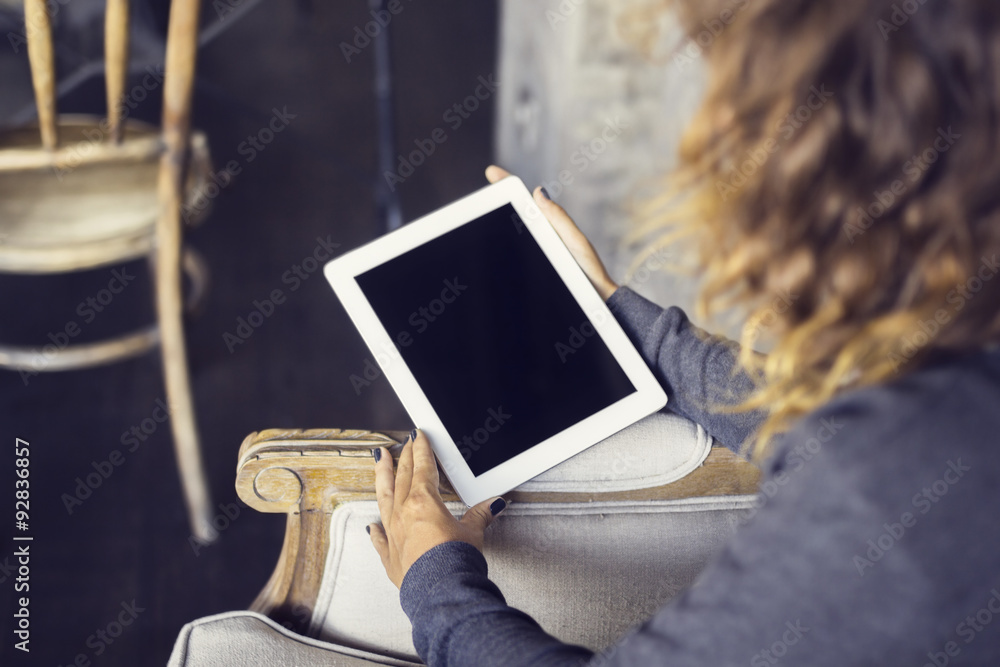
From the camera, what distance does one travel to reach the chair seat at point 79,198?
0.90 metres

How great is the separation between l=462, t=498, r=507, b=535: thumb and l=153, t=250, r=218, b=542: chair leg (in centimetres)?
59

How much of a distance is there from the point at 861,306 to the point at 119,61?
81 cm

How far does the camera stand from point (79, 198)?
1.05 m

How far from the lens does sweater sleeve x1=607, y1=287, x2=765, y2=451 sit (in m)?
0.69

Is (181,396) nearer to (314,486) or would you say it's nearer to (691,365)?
(314,486)

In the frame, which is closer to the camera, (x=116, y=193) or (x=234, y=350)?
(x=116, y=193)

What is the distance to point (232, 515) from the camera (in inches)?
50.7

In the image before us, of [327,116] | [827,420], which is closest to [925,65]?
[827,420]

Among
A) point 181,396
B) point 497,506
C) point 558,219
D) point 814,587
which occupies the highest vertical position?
point 181,396

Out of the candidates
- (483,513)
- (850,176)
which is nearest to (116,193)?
(483,513)

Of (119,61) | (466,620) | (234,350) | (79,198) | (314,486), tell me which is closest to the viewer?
(466,620)

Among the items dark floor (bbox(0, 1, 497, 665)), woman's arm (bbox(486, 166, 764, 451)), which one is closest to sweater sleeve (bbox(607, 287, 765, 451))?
woman's arm (bbox(486, 166, 764, 451))

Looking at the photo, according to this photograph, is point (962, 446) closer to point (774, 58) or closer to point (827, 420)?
point (827, 420)

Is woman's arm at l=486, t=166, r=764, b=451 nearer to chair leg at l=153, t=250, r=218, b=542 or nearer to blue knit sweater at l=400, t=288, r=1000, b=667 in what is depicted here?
blue knit sweater at l=400, t=288, r=1000, b=667
